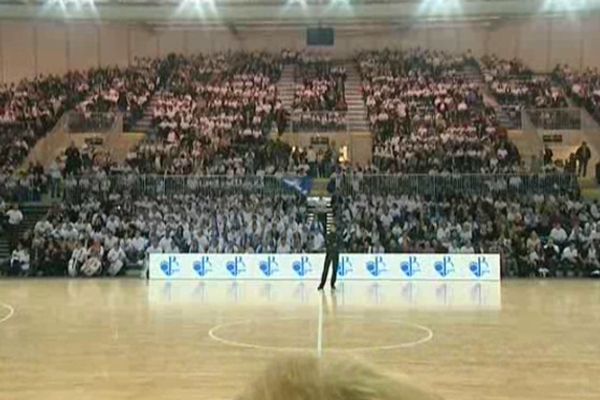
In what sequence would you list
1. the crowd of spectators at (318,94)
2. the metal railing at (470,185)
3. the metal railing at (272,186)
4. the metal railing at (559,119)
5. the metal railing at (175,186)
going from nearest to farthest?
the metal railing at (470,185) → the metal railing at (272,186) → the metal railing at (175,186) → the metal railing at (559,119) → the crowd of spectators at (318,94)

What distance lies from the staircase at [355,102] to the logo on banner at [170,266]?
45.7 feet

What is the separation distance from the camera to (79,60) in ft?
133

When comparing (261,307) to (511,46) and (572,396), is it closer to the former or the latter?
(572,396)

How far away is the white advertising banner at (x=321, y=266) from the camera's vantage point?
2383cm

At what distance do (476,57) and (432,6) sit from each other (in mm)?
4028

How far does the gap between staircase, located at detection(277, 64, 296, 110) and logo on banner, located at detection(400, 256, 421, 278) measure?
14.9 metres

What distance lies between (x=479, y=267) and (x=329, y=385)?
23.6 meters

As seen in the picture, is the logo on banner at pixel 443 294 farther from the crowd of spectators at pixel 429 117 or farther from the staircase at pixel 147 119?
the staircase at pixel 147 119

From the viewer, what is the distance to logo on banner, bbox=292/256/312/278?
24.2m

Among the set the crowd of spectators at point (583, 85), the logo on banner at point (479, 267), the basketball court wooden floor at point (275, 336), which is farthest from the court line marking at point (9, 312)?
the crowd of spectators at point (583, 85)

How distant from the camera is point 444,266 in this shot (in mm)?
23828

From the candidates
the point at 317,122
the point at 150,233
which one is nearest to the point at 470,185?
the point at 317,122

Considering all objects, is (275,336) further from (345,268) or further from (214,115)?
(214,115)

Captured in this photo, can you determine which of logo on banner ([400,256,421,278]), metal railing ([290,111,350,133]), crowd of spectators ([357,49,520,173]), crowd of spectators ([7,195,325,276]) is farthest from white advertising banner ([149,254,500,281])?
metal railing ([290,111,350,133])
